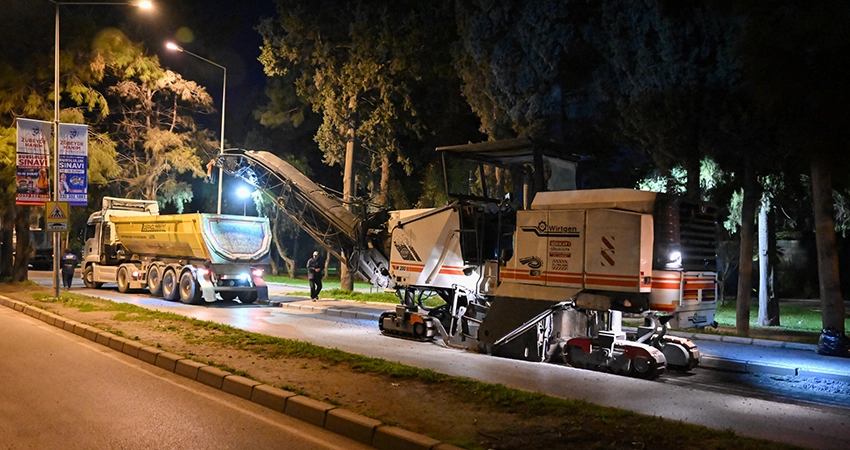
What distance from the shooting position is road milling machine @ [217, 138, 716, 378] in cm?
1023

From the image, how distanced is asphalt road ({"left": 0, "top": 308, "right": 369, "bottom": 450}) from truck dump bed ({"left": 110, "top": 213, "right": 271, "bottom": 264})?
924 cm

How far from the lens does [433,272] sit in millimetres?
13133

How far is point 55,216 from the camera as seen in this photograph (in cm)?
1903

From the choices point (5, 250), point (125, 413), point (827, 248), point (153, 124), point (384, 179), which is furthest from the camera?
point (153, 124)

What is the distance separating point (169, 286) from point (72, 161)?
188 inches

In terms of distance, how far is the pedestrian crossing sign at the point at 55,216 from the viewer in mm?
18938

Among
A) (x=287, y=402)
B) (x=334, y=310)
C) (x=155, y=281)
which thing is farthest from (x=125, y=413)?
(x=155, y=281)

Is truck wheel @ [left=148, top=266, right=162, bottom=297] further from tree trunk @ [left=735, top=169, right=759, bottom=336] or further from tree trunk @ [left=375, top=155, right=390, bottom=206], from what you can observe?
tree trunk @ [left=735, top=169, right=759, bottom=336]

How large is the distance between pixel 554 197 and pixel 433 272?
3.07 meters

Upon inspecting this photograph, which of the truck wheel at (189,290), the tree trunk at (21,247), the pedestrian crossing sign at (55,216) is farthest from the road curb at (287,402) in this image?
the tree trunk at (21,247)

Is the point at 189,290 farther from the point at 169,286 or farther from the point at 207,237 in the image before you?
the point at 207,237

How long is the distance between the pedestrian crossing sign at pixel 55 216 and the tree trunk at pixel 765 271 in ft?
62.3

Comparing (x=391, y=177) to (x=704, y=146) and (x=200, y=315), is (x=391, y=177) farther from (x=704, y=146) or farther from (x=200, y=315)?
(x=704, y=146)

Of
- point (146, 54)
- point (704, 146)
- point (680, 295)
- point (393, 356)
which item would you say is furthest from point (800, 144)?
point (146, 54)
